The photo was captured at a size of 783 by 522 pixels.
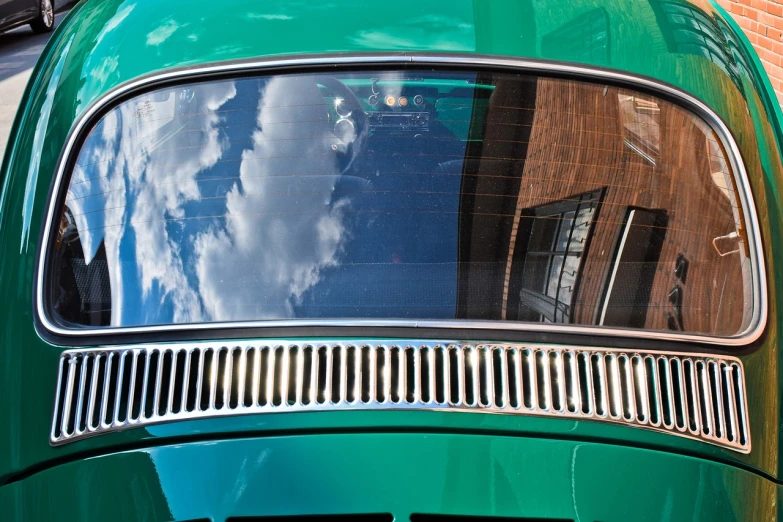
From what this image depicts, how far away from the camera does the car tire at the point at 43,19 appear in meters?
14.7

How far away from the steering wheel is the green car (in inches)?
0.5

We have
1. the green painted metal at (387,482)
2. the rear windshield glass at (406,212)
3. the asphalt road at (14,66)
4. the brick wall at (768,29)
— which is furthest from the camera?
the asphalt road at (14,66)

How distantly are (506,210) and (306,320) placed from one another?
1.82 ft

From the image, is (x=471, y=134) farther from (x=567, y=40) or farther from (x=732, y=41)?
(x=732, y=41)

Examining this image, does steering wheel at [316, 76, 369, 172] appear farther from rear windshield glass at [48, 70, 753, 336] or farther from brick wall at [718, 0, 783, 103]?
brick wall at [718, 0, 783, 103]

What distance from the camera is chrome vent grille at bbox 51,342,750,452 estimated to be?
1.84 meters

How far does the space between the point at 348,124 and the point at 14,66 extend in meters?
11.1

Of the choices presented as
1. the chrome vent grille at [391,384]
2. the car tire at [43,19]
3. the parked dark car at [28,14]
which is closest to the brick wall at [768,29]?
the chrome vent grille at [391,384]

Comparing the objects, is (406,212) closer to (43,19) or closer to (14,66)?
(14,66)

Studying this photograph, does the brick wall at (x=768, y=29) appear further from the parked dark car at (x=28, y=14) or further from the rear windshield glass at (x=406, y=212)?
the parked dark car at (x=28, y=14)

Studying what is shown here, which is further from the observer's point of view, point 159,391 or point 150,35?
point 150,35

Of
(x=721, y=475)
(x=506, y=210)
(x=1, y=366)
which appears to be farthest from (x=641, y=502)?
(x=1, y=366)

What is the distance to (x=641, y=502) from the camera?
67.5 inches

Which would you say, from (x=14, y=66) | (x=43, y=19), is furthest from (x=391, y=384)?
(x=43, y=19)
